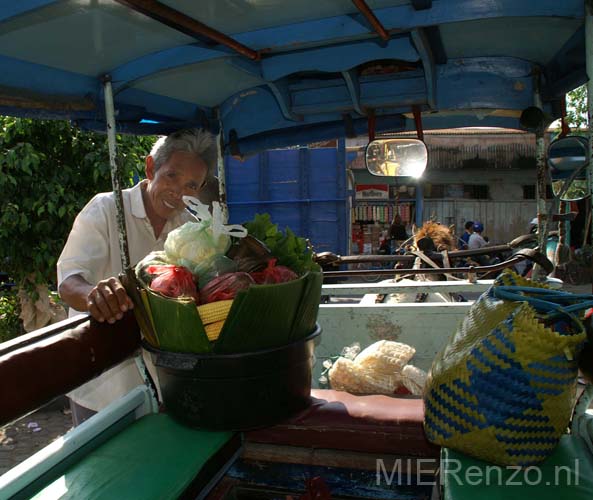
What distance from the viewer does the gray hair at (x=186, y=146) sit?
2.42m

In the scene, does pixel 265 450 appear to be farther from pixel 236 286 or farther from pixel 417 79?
pixel 417 79

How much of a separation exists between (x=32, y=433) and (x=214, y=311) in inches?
170

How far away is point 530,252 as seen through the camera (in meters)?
2.65

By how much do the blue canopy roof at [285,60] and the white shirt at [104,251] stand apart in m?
0.51

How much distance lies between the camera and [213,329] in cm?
126

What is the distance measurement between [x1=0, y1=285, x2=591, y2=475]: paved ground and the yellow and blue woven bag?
13.1 ft

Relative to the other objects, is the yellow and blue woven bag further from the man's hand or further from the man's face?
the man's face

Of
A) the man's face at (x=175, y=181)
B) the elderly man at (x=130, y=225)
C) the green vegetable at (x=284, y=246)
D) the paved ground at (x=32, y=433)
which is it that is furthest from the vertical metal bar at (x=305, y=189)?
the green vegetable at (x=284, y=246)

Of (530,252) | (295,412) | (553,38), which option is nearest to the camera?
(295,412)

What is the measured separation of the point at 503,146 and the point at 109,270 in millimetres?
13867

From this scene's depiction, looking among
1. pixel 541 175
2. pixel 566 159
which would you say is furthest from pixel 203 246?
pixel 541 175

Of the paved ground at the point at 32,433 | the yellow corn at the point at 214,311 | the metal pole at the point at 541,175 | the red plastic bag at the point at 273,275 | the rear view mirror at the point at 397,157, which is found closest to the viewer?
the yellow corn at the point at 214,311

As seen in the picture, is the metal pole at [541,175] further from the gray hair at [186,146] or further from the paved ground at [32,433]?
the paved ground at [32,433]

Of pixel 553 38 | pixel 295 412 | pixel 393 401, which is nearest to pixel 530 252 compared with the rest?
pixel 553 38
